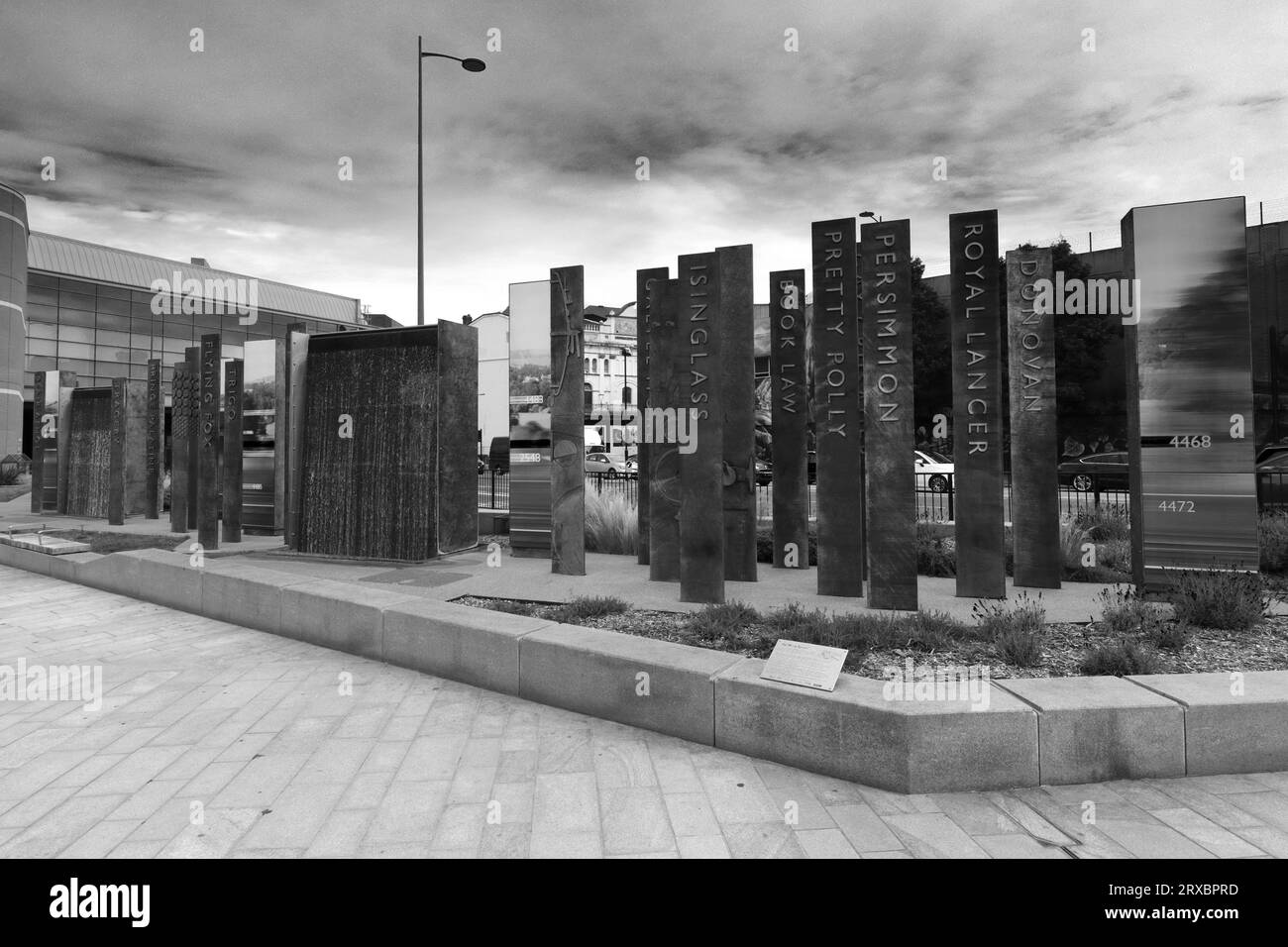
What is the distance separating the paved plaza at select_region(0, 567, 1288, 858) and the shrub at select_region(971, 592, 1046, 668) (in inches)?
42.3

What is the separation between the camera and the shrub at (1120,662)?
175 inches

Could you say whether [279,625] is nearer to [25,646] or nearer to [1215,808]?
[25,646]

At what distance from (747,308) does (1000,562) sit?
139 inches

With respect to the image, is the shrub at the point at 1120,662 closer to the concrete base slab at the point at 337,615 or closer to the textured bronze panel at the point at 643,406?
the concrete base slab at the point at 337,615

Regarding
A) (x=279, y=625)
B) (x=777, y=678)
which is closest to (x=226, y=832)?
(x=777, y=678)

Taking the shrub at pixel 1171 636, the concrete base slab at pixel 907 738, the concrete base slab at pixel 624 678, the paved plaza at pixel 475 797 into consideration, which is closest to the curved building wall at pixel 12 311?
the paved plaza at pixel 475 797

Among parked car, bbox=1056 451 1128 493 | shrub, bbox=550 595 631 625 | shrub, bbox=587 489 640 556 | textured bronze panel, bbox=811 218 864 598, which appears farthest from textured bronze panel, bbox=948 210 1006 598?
parked car, bbox=1056 451 1128 493

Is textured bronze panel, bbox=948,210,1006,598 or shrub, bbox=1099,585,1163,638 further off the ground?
textured bronze panel, bbox=948,210,1006,598

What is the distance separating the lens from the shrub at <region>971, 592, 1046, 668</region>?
4.71 metres

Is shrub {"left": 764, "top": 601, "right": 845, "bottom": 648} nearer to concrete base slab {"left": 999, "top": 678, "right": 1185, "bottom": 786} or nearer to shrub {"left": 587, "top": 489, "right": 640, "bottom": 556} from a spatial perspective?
concrete base slab {"left": 999, "top": 678, "right": 1185, "bottom": 786}

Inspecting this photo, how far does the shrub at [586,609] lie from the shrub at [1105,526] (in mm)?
7041

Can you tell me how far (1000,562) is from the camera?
696cm

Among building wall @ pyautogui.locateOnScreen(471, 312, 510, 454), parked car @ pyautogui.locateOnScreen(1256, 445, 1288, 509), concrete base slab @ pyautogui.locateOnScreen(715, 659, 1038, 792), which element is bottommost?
concrete base slab @ pyautogui.locateOnScreen(715, 659, 1038, 792)

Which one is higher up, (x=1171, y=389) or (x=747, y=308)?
(x=747, y=308)
